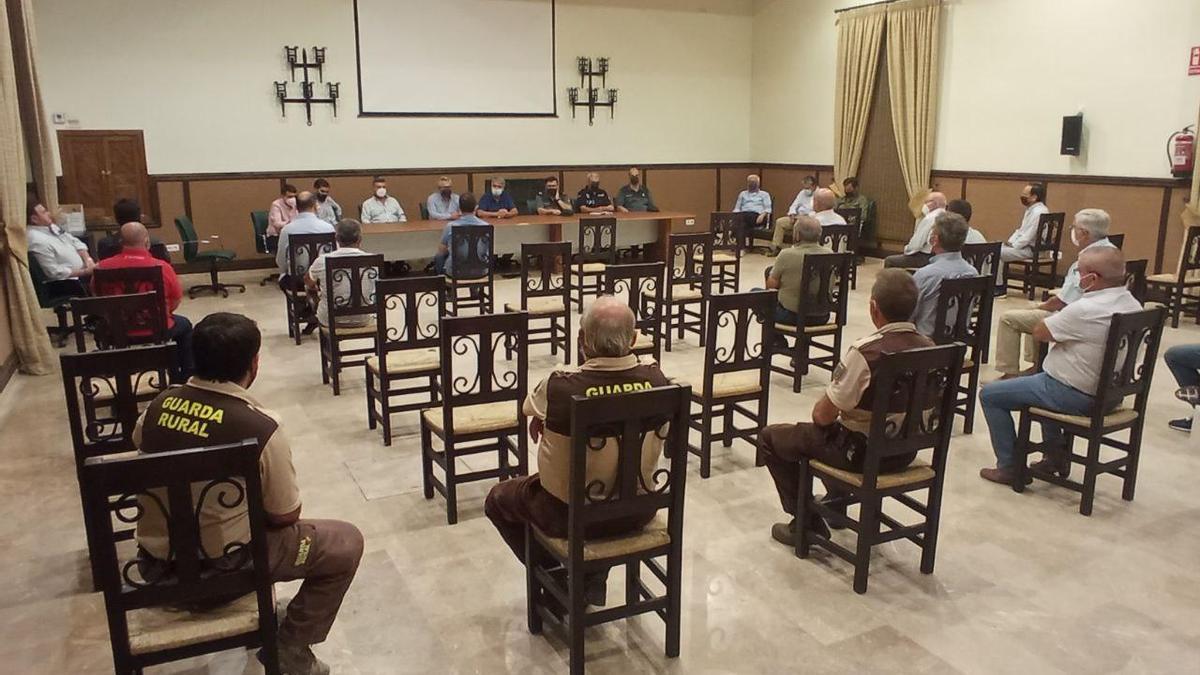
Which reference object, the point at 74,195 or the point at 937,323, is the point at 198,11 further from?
the point at 937,323

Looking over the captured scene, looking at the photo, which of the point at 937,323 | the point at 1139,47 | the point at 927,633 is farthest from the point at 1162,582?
the point at 1139,47

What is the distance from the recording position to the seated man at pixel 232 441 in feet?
6.85

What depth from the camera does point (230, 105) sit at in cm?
970

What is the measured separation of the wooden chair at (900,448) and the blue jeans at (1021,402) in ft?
2.95

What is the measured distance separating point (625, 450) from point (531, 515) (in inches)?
16.5

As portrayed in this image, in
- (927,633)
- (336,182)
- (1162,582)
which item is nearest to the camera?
(927,633)

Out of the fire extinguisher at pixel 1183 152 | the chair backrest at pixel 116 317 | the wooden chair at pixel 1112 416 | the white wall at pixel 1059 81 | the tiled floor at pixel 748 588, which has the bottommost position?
the tiled floor at pixel 748 588

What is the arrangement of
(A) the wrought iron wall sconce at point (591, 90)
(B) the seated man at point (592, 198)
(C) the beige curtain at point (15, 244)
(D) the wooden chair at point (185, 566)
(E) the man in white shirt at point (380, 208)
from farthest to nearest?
(A) the wrought iron wall sconce at point (591, 90)
(B) the seated man at point (592, 198)
(E) the man in white shirt at point (380, 208)
(C) the beige curtain at point (15, 244)
(D) the wooden chair at point (185, 566)

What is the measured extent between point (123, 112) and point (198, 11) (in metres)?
1.39

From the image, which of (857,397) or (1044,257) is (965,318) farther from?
(1044,257)

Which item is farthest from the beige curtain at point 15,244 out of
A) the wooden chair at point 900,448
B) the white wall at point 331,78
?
the wooden chair at point 900,448

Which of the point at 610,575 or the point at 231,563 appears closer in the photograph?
the point at 231,563

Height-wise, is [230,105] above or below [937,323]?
above

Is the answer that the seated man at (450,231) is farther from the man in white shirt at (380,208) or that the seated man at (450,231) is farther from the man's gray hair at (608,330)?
the man's gray hair at (608,330)
